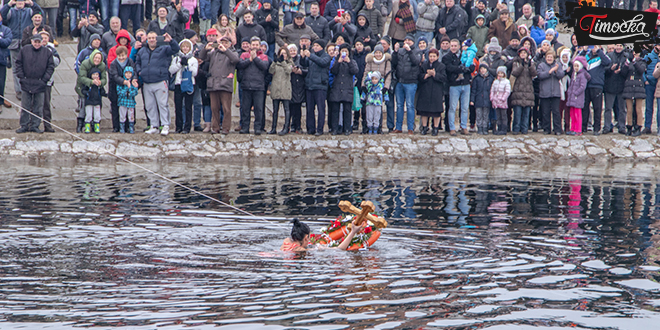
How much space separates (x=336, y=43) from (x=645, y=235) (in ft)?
36.2

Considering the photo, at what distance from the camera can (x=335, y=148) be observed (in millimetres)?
20109

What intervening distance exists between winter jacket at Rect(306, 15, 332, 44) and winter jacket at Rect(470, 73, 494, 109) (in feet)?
13.9

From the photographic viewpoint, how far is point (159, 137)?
64.6 feet

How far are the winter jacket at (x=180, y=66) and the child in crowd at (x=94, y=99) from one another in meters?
1.85

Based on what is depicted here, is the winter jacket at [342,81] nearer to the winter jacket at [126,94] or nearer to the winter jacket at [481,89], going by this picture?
the winter jacket at [481,89]

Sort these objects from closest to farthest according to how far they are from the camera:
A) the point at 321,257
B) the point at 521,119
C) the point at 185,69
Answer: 1. the point at 321,257
2. the point at 185,69
3. the point at 521,119

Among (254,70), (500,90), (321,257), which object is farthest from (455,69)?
(321,257)

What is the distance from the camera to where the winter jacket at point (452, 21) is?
2136 centimetres

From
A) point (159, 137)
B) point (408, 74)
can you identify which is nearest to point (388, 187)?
point (408, 74)

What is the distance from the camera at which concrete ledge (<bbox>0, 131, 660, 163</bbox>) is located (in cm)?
1922

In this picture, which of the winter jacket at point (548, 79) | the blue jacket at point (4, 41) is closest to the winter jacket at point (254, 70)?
the blue jacket at point (4, 41)

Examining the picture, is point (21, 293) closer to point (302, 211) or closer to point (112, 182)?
point (302, 211)

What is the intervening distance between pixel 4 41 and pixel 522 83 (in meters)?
13.7

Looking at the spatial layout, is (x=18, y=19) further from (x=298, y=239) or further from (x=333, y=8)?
(x=298, y=239)
